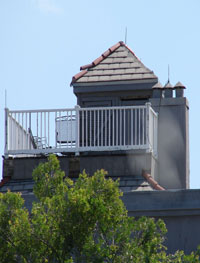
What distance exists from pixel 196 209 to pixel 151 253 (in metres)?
4.39

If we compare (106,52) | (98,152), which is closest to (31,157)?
(98,152)

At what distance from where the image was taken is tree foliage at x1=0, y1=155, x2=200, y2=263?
42.6ft

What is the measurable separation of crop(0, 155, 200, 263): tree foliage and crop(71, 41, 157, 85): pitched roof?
898 centimetres

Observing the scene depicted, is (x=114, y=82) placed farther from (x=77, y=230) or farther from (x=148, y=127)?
(x=77, y=230)

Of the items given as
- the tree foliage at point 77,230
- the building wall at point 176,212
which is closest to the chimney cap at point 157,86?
the building wall at point 176,212

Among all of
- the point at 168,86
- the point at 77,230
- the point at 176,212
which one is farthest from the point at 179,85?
the point at 77,230

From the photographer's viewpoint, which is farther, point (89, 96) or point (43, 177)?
point (89, 96)

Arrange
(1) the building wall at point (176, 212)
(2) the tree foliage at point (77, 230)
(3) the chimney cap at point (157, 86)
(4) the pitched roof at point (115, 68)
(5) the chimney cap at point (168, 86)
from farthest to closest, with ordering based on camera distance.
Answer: (4) the pitched roof at point (115, 68), (5) the chimney cap at point (168, 86), (3) the chimney cap at point (157, 86), (1) the building wall at point (176, 212), (2) the tree foliage at point (77, 230)

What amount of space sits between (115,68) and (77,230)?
987cm

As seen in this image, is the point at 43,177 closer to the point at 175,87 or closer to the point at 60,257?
the point at 60,257

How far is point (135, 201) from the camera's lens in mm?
17844

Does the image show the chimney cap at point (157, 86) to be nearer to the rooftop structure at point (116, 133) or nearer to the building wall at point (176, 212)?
the rooftop structure at point (116, 133)

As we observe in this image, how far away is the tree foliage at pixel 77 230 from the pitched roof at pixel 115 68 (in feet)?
29.5

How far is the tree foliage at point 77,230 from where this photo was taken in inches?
511
